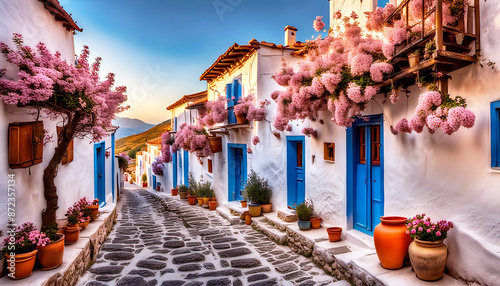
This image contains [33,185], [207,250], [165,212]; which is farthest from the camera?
[165,212]

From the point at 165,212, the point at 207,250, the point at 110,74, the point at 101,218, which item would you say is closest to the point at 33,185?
the point at 110,74

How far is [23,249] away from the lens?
4113 millimetres

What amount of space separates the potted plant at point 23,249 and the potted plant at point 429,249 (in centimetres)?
511

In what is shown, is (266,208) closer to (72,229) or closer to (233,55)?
(72,229)

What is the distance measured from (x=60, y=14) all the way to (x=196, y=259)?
5.64 m

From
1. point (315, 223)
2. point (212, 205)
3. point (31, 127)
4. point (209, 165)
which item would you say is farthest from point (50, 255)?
point (209, 165)

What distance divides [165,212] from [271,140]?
584cm

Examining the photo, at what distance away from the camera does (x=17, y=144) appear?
4211 millimetres

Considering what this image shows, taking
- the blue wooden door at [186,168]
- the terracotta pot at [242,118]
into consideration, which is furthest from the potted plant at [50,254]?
the blue wooden door at [186,168]

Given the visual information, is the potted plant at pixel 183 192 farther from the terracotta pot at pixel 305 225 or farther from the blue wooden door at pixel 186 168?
the terracotta pot at pixel 305 225

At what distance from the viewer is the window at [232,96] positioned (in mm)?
11544

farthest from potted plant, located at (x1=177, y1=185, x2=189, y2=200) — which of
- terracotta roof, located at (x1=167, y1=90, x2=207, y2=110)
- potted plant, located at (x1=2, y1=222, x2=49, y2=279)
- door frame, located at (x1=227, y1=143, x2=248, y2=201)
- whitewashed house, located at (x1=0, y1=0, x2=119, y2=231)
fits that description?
potted plant, located at (x1=2, y1=222, x2=49, y2=279)

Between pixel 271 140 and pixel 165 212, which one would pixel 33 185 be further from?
pixel 165 212

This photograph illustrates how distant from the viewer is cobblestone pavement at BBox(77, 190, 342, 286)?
17.6 feet
